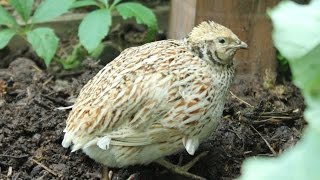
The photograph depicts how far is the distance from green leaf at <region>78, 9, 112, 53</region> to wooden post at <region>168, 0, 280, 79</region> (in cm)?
44

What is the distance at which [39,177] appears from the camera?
302 centimetres

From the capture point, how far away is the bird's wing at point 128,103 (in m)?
2.66

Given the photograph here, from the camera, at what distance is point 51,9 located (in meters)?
3.58

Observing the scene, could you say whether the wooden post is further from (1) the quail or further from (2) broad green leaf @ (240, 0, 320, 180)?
(2) broad green leaf @ (240, 0, 320, 180)

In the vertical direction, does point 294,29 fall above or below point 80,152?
above

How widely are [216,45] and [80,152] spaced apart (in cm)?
80

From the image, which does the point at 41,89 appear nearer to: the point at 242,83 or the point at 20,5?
the point at 20,5

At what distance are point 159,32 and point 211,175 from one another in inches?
55.7

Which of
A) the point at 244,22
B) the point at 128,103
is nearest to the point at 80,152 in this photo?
the point at 128,103

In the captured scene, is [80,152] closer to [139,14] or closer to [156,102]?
[156,102]

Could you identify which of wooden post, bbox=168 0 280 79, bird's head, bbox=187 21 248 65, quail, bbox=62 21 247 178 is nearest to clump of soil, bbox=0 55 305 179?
wooden post, bbox=168 0 280 79

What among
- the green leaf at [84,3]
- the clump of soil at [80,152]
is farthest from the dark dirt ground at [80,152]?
the green leaf at [84,3]

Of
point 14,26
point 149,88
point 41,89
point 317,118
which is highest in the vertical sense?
point 317,118

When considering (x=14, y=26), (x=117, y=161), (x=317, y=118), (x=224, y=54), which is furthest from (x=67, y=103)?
(x=317, y=118)
